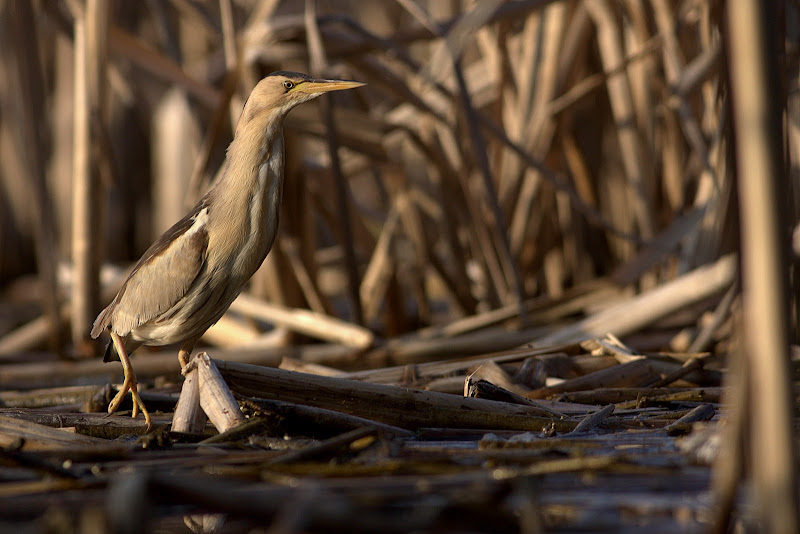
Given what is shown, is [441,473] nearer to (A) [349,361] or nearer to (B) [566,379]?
(B) [566,379]

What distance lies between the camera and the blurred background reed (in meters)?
3.73

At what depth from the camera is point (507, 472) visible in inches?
63.3

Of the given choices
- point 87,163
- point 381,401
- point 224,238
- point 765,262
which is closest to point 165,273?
point 224,238

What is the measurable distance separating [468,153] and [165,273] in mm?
1998

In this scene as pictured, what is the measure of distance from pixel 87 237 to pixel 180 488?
2810 millimetres

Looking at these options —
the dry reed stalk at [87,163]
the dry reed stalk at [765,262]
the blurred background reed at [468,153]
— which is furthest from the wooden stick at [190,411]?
the dry reed stalk at [87,163]

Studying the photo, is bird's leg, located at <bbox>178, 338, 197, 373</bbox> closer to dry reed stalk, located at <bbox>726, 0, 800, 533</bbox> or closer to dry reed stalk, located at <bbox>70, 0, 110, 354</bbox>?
dry reed stalk, located at <bbox>70, 0, 110, 354</bbox>

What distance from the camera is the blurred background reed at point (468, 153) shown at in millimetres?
3732

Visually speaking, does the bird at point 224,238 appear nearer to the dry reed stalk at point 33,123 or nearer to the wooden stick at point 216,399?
the wooden stick at point 216,399

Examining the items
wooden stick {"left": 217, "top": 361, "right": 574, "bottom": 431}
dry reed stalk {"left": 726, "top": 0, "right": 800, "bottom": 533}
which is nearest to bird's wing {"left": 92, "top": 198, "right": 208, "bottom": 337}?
wooden stick {"left": 217, "top": 361, "right": 574, "bottom": 431}

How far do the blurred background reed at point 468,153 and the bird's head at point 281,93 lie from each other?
20.0 inches

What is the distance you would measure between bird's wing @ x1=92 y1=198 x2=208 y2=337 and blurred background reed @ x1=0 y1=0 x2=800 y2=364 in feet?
3.05

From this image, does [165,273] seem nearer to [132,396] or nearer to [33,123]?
[132,396]

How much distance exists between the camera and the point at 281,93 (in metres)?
2.93
